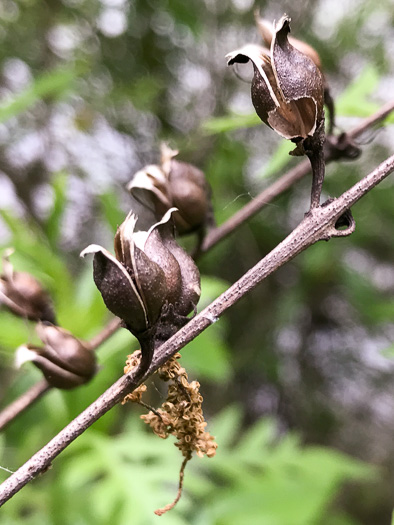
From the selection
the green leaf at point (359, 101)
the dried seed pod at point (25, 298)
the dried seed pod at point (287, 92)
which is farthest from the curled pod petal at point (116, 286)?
the green leaf at point (359, 101)

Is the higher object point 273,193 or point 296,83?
point 296,83

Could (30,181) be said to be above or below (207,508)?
above

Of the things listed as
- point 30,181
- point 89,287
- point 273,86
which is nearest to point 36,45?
point 30,181

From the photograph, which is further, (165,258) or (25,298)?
(25,298)

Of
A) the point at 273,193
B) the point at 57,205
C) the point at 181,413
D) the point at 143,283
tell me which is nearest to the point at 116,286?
the point at 143,283

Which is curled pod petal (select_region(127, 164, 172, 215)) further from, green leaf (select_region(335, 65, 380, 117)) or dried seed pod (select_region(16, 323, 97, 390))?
green leaf (select_region(335, 65, 380, 117))

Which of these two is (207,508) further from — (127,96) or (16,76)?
(16,76)

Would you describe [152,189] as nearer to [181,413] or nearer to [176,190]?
[176,190]
